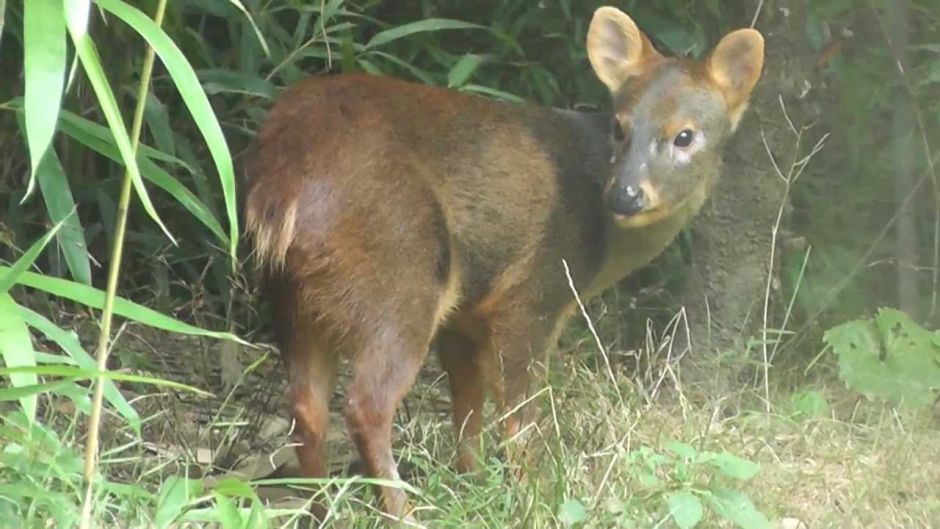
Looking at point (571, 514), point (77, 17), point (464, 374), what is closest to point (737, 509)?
point (571, 514)

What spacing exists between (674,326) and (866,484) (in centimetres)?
114

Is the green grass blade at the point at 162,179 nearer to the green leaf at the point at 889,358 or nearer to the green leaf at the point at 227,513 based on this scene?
the green leaf at the point at 227,513

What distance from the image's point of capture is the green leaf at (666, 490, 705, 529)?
126 inches

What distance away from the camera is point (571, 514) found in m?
3.24

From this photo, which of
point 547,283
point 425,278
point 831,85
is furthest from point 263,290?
point 831,85

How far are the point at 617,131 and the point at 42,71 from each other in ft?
→ 7.52

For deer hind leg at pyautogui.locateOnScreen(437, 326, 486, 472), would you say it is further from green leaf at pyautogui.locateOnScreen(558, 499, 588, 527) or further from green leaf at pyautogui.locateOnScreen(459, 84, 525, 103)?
green leaf at pyautogui.locateOnScreen(558, 499, 588, 527)

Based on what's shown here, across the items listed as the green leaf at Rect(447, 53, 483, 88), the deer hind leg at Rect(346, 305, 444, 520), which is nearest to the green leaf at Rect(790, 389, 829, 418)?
the deer hind leg at Rect(346, 305, 444, 520)

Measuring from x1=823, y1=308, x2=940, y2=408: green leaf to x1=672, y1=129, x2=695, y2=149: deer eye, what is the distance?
73 centimetres

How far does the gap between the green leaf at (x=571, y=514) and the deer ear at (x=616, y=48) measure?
1735mm

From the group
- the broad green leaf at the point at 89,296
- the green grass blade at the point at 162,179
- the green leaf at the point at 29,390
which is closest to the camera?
the green leaf at the point at 29,390

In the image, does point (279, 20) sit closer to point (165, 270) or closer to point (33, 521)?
point (165, 270)

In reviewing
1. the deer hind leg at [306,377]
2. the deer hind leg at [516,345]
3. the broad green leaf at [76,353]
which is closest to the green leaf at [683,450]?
the deer hind leg at [516,345]

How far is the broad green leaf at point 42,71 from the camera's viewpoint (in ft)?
7.89
